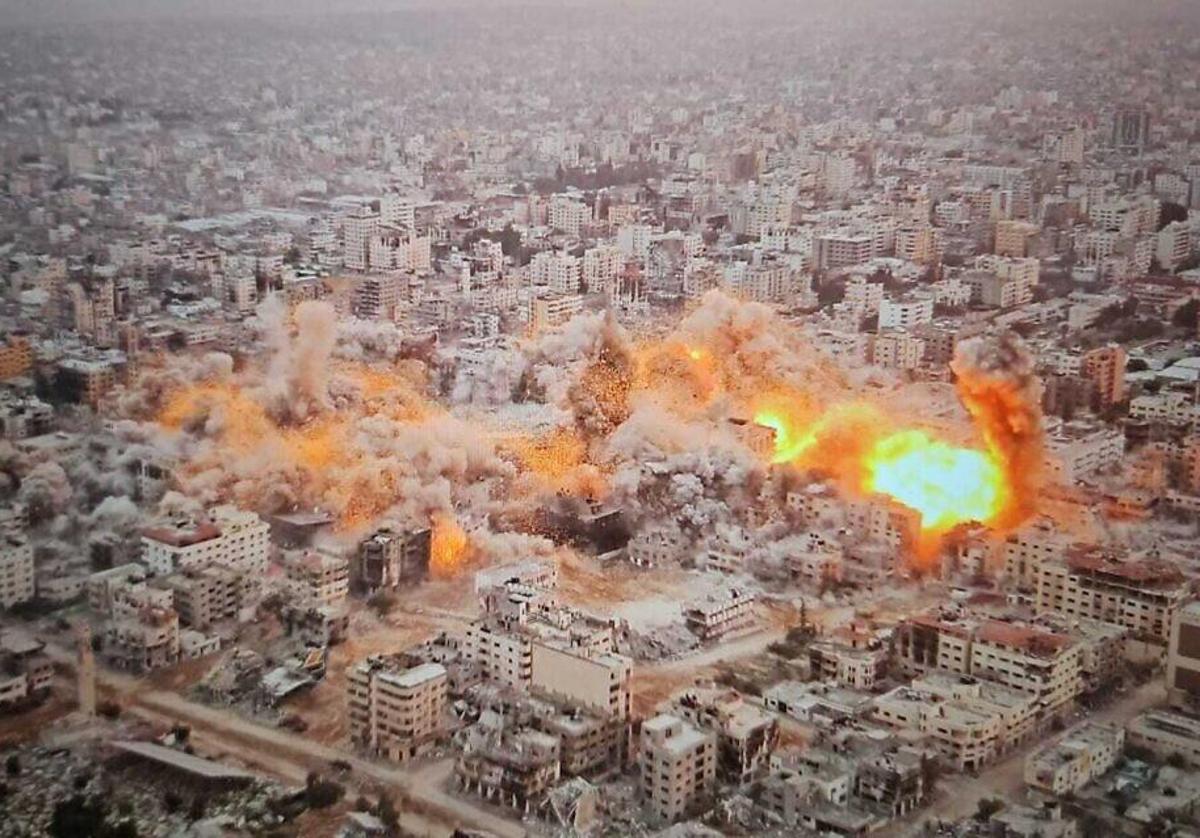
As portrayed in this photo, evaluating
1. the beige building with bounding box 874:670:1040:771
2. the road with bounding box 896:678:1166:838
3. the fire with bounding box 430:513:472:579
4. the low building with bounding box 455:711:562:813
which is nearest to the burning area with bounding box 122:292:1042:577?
the fire with bounding box 430:513:472:579

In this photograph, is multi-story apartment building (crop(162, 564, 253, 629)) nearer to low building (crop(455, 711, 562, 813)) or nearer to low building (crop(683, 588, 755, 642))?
low building (crop(455, 711, 562, 813))

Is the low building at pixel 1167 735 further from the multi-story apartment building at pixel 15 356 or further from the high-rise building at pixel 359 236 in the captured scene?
the high-rise building at pixel 359 236

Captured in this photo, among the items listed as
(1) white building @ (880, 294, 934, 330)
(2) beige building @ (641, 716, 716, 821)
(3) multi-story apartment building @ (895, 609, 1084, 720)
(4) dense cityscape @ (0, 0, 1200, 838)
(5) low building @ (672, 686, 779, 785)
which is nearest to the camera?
(2) beige building @ (641, 716, 716, 821)

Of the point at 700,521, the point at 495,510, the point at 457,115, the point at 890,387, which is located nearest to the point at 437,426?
the point at 495,510

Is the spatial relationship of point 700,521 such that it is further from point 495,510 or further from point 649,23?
point 649,23

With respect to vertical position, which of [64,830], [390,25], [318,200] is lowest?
[64,830]

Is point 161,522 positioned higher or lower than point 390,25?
lower

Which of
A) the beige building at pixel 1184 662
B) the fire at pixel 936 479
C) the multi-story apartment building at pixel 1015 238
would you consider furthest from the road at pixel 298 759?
the multi-story apartment building at pixel 1015 238
